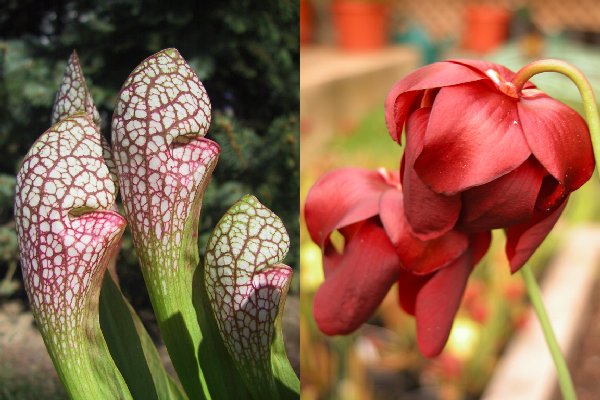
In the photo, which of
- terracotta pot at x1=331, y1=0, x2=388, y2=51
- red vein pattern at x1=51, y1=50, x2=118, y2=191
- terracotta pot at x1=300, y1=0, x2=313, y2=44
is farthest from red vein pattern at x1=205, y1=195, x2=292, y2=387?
terracotta pot at x1=331, y1=0, x2=388, y2=51

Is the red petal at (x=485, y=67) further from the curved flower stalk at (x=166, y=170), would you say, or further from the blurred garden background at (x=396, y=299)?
the blurred garden background at (x=396, y=299)

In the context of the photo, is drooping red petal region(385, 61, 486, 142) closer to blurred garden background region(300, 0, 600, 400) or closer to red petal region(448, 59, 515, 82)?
red petal region(448, 59, 515, 82)

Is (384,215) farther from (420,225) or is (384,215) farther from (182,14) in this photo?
(182,14)

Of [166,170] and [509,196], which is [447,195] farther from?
[166,170]

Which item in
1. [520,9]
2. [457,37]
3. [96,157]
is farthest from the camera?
[457,37]

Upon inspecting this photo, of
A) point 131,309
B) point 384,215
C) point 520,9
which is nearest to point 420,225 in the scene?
point 384,215

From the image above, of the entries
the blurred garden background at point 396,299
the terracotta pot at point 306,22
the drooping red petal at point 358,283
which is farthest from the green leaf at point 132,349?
the terracotta pot at point 306,22

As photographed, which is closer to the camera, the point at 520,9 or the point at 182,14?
the point at 182,14
